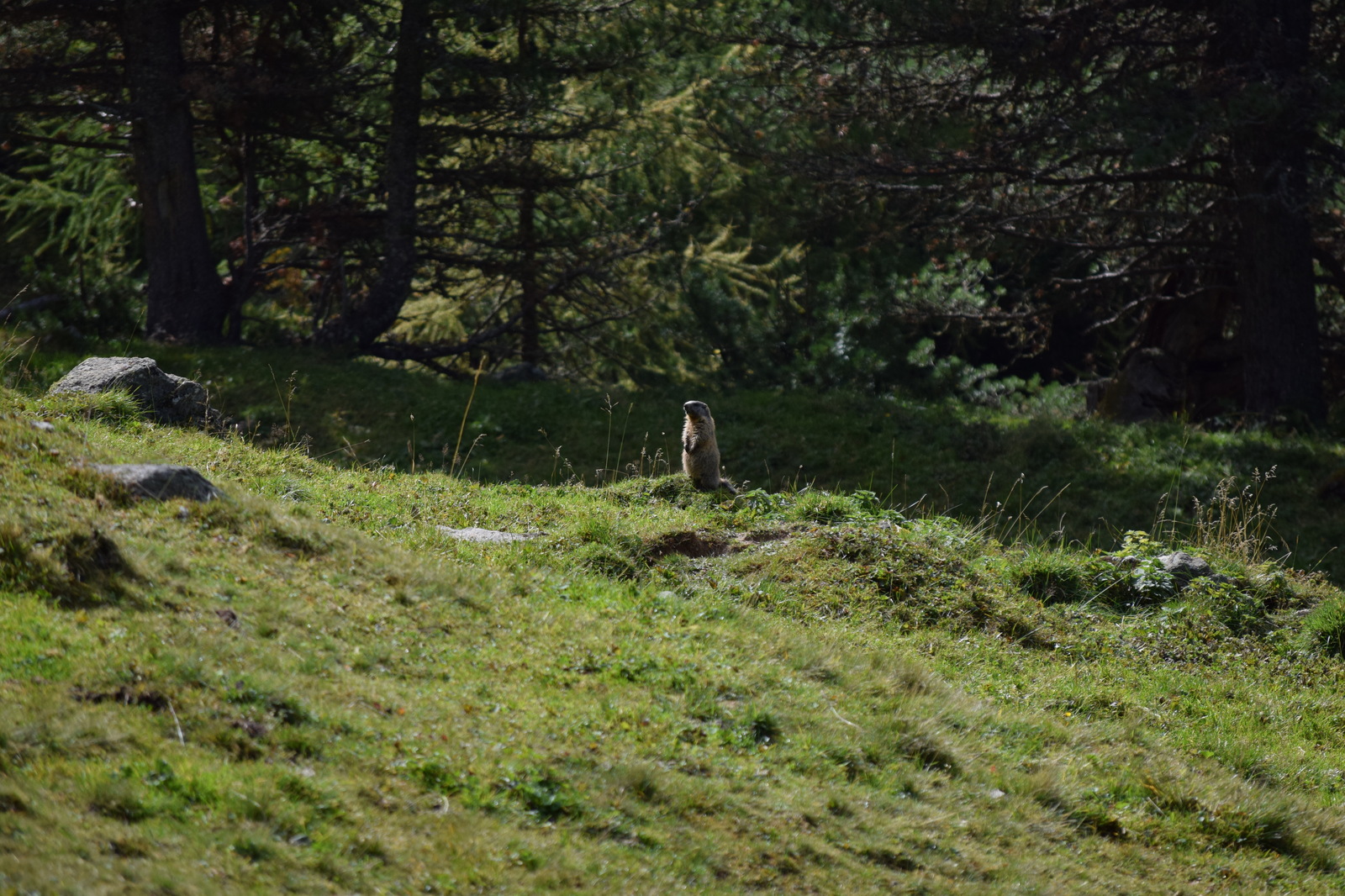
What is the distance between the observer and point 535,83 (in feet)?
52.9

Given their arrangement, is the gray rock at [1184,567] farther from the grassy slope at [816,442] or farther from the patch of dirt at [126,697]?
the patch of dirt at [126,697]

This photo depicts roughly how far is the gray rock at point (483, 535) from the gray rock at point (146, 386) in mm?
3022

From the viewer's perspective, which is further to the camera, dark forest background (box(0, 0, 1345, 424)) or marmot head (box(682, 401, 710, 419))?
dark forest background (box(0, 0, 1345, 424))

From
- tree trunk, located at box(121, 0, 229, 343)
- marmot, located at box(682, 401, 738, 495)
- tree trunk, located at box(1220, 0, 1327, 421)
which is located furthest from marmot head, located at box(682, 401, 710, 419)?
tree trunk, located at box(121, 0, 229, 343)

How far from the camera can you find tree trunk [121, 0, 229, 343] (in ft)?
50.4

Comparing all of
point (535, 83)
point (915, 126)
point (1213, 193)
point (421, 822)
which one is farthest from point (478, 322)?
point (421, 822)

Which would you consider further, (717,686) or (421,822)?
(717,686)

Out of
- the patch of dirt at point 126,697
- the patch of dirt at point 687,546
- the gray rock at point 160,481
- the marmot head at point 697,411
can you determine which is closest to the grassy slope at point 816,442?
the marmot head at point 697,411

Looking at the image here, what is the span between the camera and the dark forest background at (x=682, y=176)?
46.0ft

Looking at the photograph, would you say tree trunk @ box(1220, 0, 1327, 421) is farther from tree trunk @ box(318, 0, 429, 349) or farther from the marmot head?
tree trunk @ box(318, 0, 429, 349)

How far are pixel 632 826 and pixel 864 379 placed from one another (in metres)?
15.4

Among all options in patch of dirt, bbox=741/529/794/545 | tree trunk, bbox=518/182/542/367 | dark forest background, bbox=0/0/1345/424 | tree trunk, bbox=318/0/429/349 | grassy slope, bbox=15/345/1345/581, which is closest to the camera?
patch of dirt, bbox=741/529/794/545

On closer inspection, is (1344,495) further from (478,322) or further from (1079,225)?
(478,322)

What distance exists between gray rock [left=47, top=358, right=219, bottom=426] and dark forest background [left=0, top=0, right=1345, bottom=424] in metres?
6.22
